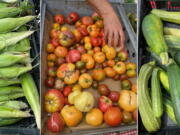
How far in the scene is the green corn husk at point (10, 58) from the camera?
74.3 inches

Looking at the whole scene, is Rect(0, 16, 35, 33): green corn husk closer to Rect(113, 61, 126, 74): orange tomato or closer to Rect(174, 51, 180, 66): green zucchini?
Rect(113, 61, 126, 74): orange tomato

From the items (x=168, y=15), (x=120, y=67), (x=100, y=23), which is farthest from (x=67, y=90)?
(x=168, y=15)

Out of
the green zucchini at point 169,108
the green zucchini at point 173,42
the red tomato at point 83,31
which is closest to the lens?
the green zucchini at point 169,108

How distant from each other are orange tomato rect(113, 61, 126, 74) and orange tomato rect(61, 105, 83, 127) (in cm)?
48

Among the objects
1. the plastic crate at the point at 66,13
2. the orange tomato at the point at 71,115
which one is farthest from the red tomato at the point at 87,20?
the orange tomato at the point at 71,115

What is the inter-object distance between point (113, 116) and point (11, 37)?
955 millimetres

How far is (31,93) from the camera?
190 cm

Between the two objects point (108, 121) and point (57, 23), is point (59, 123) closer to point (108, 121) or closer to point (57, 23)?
point (108, 121)

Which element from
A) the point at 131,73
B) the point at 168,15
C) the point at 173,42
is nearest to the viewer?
the point at 173,42

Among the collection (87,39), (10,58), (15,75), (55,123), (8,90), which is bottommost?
(55,123)

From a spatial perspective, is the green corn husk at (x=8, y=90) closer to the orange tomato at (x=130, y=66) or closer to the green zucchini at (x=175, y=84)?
the orange tomato at (x=130, y=66)

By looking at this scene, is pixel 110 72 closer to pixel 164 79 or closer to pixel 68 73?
pixel 68 73

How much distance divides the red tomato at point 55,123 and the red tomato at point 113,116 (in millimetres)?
325

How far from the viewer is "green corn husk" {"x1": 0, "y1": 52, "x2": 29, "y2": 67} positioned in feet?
6.19
